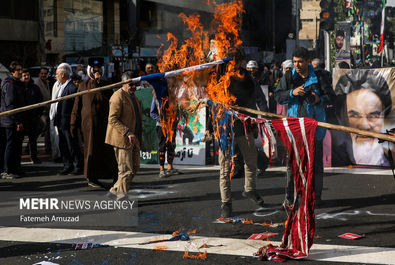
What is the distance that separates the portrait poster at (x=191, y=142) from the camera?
452 inches

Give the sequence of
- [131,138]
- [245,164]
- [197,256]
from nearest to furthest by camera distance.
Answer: [197,256] → [245,164] → [131,138]

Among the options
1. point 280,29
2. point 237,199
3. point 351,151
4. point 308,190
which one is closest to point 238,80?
point 237,199

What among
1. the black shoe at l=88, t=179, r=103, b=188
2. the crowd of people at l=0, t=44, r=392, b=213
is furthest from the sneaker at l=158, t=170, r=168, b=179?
the black shoe at l=88, t=179, r=103, b=188

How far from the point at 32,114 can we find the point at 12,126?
0.84 metres

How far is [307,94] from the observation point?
7516 mm

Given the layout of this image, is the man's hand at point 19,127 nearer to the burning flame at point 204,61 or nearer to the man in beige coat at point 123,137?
the man in beige coat at point 123,137

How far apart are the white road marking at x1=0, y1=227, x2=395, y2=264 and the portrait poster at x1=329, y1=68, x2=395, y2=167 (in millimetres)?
5504

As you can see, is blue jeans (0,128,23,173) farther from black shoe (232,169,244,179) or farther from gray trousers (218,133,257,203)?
gray trousers (218,133,257,203)

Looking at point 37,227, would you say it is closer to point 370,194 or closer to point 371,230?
point 371,230

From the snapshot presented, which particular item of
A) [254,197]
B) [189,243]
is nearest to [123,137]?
[254,197]

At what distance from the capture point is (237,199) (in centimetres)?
798

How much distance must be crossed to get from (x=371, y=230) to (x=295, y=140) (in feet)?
5.14

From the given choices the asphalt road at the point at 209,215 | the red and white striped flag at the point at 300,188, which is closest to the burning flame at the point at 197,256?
the asphalt road at the point at 209,215

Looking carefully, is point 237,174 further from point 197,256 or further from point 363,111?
point 197,256
